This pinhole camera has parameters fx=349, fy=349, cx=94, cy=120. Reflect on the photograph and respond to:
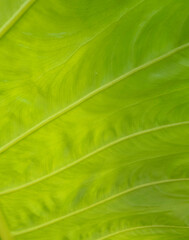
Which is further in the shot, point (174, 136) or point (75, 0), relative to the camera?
point (174, 136)

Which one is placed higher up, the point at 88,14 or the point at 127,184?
the point at 88,14

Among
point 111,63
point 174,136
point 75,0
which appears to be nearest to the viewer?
point 75,0

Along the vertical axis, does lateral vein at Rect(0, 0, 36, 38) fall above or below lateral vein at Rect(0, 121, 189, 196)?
above

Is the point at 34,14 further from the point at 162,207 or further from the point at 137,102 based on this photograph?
the point at 162,207

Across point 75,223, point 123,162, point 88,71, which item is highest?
→ point 88,71

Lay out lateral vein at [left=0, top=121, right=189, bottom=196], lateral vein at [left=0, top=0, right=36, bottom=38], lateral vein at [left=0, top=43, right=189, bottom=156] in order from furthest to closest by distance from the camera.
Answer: lateral vein at [left=0, top=121, right=189, bottom=196] < lateral vein at [left=0, top=43, right=189, bottom=156] < lateral vein at [left=0, top=0, right=36, bottom=38]

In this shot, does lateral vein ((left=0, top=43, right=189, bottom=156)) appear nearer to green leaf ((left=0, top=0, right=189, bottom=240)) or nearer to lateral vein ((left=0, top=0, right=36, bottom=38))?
green leaf ((left=0, top=0, right=189, bottom=240))

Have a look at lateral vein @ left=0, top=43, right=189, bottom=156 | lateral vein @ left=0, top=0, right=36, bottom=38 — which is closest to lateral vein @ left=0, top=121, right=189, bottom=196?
lateral vein @ left=0, top=43, right=189, bottom=156

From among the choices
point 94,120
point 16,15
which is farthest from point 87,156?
point 16,15

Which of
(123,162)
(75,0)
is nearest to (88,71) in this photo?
(75,0)
